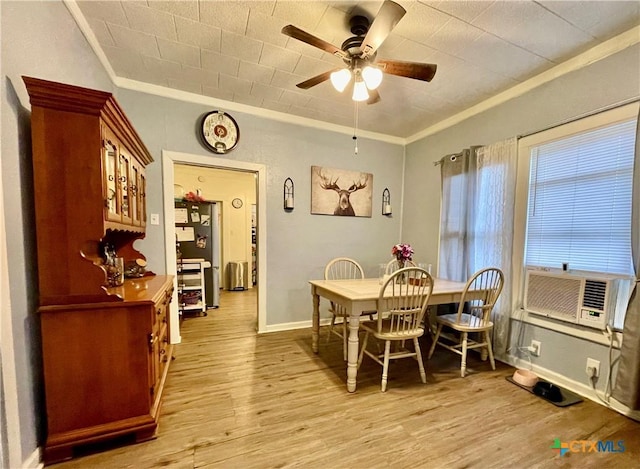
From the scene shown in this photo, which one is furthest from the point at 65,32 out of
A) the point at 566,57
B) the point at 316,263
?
the point at 566,57

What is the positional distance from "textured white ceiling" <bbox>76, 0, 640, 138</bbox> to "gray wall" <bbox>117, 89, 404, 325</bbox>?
0.34m

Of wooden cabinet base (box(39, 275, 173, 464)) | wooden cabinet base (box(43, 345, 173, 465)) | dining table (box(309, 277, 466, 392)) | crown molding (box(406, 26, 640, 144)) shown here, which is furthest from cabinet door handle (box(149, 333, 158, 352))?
crown molding (box(406, 26, 640, 144))

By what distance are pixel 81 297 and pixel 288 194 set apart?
85.8 inches

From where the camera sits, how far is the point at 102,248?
1.62 m

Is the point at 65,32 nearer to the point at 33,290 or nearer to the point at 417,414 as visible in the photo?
the point at 33,290

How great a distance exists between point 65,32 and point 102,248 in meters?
1.31

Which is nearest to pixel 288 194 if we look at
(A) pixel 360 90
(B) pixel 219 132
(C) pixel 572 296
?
(B) pixel 219 132

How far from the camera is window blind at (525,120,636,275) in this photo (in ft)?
5.97

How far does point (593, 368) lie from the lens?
6.25ft

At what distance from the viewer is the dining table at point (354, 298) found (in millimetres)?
1965

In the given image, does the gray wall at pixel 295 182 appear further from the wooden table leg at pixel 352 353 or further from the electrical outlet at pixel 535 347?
the electrical outlet at pixel 535 347

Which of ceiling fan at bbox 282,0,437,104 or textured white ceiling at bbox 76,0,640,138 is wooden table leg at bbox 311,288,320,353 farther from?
textured white ceiling at bbox 76,0,640,138

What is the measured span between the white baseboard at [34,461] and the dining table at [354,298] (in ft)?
5.70

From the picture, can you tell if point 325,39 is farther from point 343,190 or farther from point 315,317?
point 315,317
